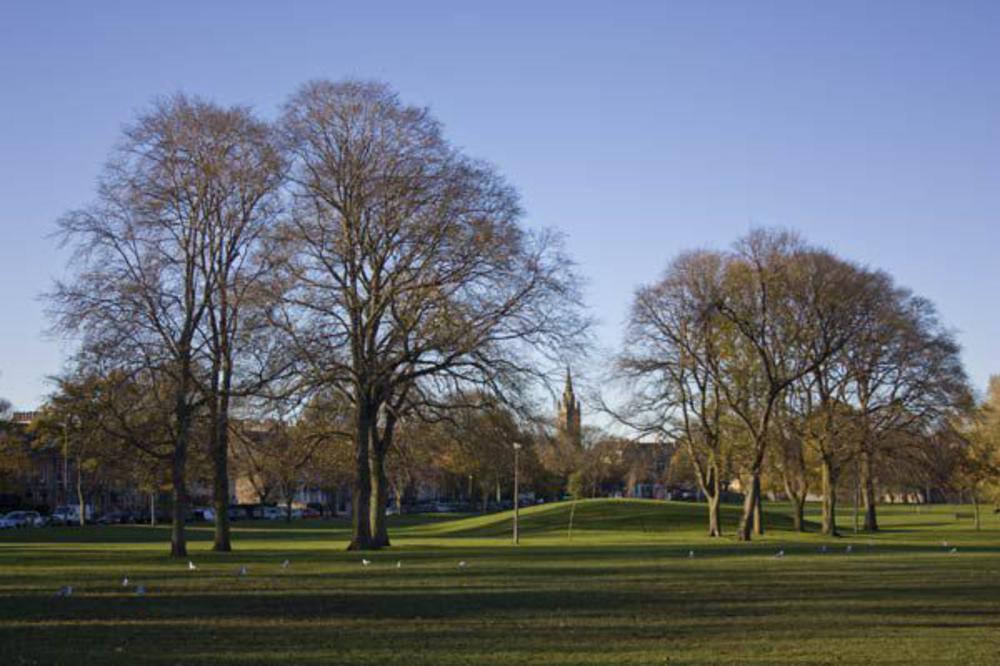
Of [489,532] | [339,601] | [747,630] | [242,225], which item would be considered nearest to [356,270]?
[242,225]

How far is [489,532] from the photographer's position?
74.1 m

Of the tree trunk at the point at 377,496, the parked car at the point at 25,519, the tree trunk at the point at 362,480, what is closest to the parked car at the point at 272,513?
the parked car at the point at 25,519

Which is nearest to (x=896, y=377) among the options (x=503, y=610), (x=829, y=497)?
(x=829, y=497)

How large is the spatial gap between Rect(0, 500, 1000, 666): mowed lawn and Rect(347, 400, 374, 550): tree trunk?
3161 millimetres

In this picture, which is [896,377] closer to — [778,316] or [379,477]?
[778,316]

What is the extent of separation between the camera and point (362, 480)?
4312cm

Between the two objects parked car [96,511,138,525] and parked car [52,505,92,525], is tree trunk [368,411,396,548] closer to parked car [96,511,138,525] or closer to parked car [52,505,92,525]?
parked car [52,505,92,525]

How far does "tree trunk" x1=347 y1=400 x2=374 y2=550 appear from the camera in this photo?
140 feet

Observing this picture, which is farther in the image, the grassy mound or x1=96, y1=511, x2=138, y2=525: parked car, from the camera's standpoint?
x1=96, y1=511, x2=138, y2=525: parked car

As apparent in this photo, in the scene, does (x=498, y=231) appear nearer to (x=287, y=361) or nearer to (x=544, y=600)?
(x=287, y=361)

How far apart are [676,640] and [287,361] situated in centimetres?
2473

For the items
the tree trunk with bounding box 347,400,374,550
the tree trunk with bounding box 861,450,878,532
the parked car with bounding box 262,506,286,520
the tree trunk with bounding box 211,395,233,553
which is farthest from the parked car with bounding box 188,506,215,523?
the tree trunk with bounding box 347,400,374,550

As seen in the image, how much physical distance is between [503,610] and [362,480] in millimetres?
22609

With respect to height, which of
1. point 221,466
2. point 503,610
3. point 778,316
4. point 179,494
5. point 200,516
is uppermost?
point 778,316
